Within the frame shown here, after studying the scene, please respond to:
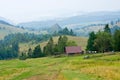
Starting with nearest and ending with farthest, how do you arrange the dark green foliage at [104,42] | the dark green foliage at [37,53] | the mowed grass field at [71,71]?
the mowed grass field at [71,71]
the dark green foliage at [104,42]
the dark green foliage at [37,53]

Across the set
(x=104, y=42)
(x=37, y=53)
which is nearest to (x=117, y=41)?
(x=104, y=42)

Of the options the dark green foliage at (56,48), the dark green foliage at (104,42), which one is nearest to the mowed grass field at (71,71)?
the dark green foliage at (104,42)

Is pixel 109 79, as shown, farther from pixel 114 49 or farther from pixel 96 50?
pixel 96 50

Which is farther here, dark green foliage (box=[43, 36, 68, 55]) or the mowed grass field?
dark green foliage (box=[43, 36, 68, 55])

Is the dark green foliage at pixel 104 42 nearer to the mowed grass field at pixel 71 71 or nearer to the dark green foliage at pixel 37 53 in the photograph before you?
the dark green foliage at pixel 37 53

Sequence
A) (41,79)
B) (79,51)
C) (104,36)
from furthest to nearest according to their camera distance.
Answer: (79,51)
(104,36)
(41,79)

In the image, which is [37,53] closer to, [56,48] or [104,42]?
[56,48]

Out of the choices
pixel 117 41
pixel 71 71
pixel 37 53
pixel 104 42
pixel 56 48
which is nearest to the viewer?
pixel 71 71

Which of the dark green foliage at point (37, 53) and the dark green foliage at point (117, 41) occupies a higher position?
the dark green foliage at point (117, 41)

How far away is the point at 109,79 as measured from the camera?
44.6 metres

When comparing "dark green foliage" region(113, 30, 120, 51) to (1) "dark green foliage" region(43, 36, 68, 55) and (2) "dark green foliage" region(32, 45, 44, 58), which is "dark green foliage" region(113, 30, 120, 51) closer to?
(1) "dark green foliage" region(43, 36, 68, 55)

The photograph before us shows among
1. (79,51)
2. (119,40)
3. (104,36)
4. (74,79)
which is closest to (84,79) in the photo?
(74,79)

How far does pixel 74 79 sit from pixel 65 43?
119818 millimetres

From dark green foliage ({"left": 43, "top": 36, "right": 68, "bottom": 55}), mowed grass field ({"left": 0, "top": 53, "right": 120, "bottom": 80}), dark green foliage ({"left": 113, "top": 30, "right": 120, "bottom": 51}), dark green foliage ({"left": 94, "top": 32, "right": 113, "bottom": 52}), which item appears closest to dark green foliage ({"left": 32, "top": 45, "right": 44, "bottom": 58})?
dark green foliage ({"left": 43, "top": 36, "right": 68, "bottom": 55})
